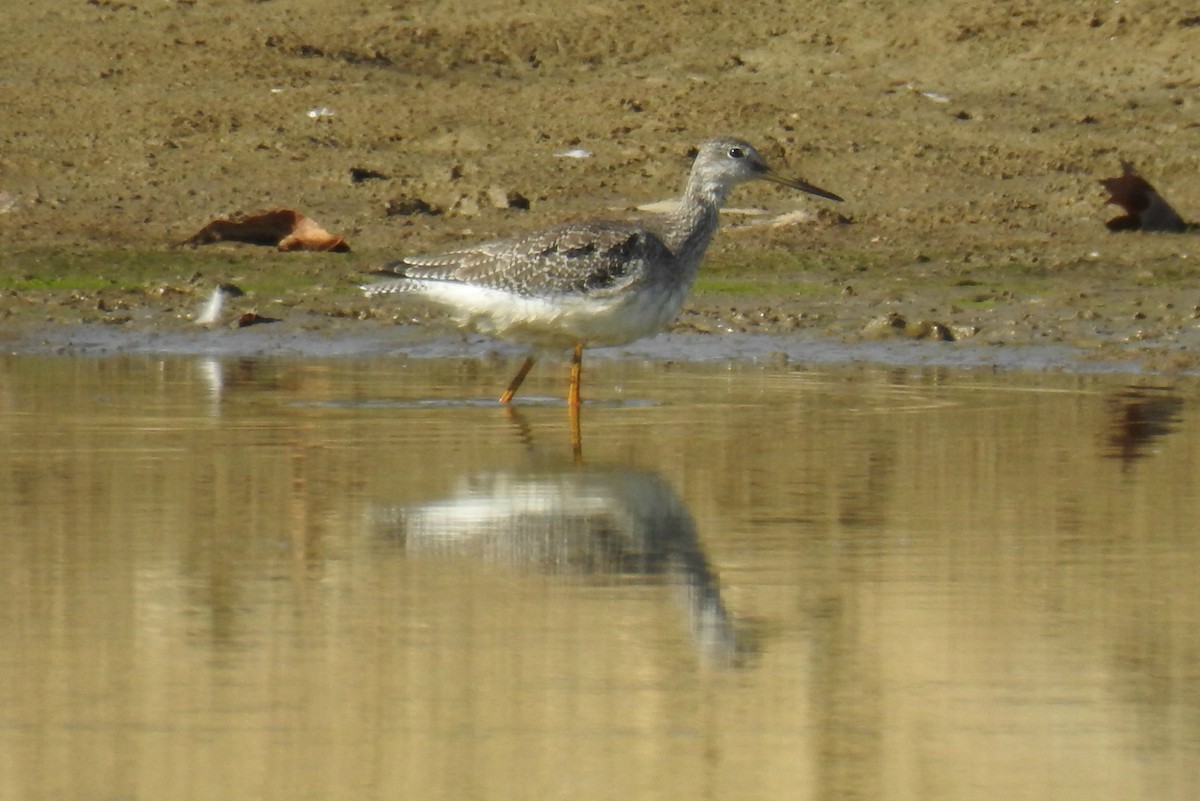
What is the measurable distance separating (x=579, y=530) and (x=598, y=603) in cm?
93

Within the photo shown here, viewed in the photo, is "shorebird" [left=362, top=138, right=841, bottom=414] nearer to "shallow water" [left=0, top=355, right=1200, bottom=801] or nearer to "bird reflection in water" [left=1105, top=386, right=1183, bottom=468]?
"shallow water" [left=0, top=355, right=1200, bottom=801]

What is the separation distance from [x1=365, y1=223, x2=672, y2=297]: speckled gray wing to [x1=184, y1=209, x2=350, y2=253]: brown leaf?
12.1ft

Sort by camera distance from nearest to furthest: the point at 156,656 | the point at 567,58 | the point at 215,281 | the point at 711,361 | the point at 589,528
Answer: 1. the point at 156,656
2. the point at 589,528
3. the point at 711,361
4. the point at 215,281
5. the point at 567,58

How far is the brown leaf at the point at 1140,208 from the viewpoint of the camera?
13.9 m

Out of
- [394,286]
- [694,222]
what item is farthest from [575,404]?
[694,222]

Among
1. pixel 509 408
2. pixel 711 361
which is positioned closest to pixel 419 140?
pixel 711 361

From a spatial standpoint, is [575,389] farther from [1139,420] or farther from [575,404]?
[1139,420]

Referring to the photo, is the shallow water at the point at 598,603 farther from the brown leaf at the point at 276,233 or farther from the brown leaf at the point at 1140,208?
the brown leaf at the point at 1140,208

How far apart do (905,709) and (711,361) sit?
6.63 meters

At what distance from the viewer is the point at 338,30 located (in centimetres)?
1684

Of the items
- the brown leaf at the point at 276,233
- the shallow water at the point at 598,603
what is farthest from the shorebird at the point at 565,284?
the brown leaf at the point at 276,233

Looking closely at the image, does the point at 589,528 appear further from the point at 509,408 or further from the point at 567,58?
the point at 567,58

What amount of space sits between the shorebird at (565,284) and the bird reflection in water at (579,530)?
2.08 m

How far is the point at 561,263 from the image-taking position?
377 inches
